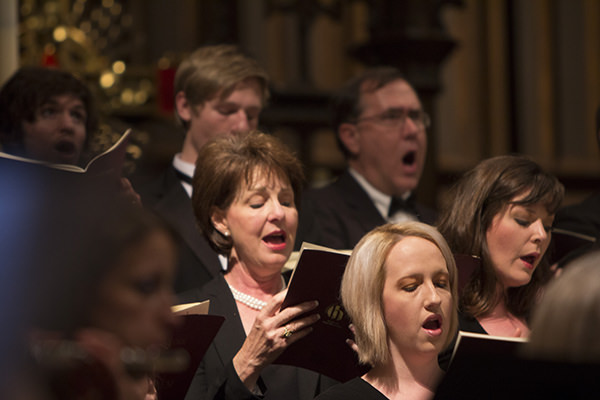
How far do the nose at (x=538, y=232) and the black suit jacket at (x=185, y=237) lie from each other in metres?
1.04

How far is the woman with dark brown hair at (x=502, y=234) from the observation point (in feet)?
9.89

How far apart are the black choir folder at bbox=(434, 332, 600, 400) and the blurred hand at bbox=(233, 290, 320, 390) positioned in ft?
2.49

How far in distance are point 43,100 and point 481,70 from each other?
5.54 metres

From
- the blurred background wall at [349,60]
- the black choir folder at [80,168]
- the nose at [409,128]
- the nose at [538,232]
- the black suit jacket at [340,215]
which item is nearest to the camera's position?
the black choir folder at [80,168]

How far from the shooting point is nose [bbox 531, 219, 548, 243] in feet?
9.84

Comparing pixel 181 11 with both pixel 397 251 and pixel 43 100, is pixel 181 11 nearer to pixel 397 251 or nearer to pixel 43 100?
pixel 43 100

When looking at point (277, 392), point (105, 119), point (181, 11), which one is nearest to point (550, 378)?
point (277, 392)

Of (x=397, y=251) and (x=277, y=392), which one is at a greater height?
(x=397, y=251)

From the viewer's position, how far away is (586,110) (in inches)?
332

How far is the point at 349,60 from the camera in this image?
796cm

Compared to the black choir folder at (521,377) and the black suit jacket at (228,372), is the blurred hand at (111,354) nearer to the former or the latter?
the black choir folder at (521,377)

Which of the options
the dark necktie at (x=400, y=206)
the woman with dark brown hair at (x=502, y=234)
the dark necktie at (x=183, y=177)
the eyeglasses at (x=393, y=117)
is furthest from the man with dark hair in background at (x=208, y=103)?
the woman with dark brown hair at (x=502, y=234)

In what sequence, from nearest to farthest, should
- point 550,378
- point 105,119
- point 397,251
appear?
1. point 550,378
2. point 397,251
3. point 105,119

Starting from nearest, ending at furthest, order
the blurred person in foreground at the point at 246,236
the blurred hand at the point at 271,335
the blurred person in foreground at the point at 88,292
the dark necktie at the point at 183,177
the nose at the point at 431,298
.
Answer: the blurred person in foreground at the point at 88,292 < the nose at the point at 431,298 < the blurred hand at the point at 271,335 < the blurred person in foreground at the point at 246,236 < the dark necktie at the point at 183,177
